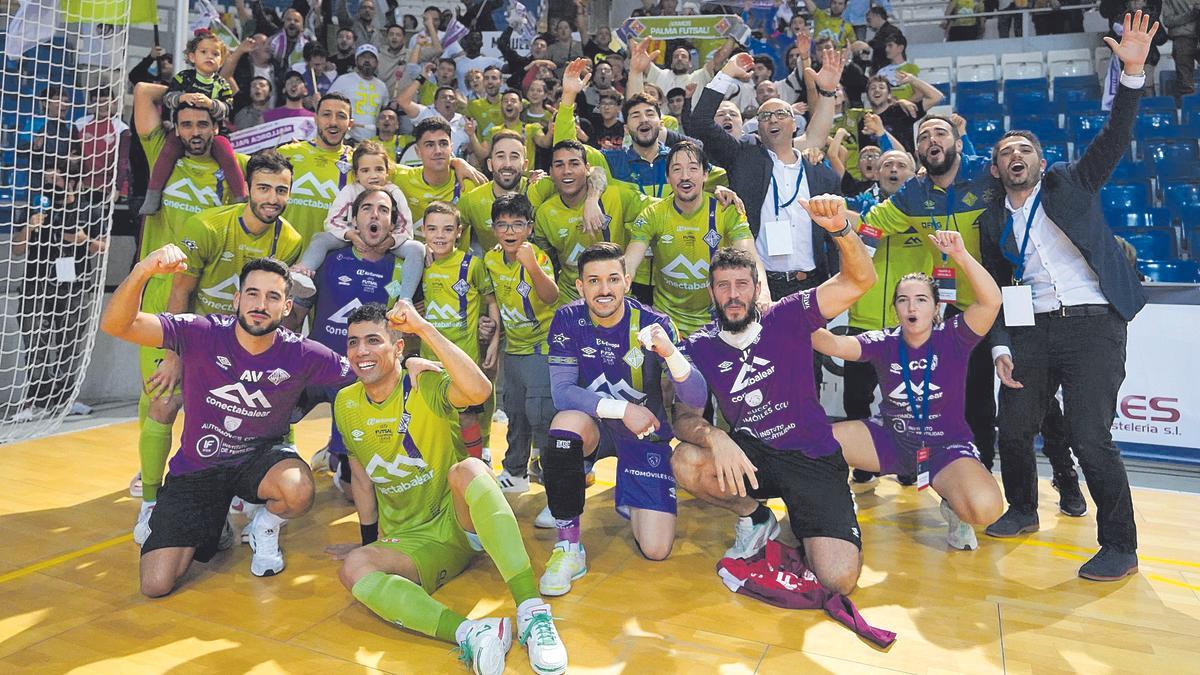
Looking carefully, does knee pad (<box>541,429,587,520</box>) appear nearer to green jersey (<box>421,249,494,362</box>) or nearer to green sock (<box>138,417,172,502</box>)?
green jersey (<box>421,249,494,362</box>)

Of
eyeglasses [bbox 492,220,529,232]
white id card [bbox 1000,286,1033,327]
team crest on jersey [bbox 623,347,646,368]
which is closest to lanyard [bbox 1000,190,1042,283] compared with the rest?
white id card [bbox 1000,286,1033,327]

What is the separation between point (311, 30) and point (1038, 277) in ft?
37.3

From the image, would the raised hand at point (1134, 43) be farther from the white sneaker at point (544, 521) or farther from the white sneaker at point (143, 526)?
the white sneaker at point (143, 526)

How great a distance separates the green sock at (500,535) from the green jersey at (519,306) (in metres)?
1.89

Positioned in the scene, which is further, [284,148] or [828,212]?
[284,148]

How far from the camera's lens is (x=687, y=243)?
5.31 m

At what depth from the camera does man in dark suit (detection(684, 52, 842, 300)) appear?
223 inches

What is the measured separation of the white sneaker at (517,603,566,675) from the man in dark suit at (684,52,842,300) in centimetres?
306

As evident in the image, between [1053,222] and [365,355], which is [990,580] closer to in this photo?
[1053,222]

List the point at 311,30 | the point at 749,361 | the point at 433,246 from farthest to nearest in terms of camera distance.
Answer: the point at 311,30 < the point at 433,246 < the point at 749,361

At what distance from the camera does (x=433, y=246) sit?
5344mm

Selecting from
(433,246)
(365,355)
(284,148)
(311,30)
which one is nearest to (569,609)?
(365,355)

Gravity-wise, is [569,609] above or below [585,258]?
below

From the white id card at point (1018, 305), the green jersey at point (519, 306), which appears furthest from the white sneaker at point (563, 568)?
the white id card at point (1018, 305)
